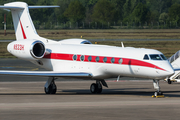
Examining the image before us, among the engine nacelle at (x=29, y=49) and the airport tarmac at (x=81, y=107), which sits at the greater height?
the engine nacelle at (x=29, y=49)

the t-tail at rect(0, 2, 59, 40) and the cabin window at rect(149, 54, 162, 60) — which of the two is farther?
the t-tail at rect(0, 2, 59, 40)

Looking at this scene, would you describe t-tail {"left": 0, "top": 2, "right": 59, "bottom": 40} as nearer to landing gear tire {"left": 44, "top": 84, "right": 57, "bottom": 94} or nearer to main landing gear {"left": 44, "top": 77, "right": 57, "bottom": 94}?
main landing gear {"left": 44, "top": 77, "right": 57, "bottom": 94}

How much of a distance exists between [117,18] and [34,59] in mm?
87402

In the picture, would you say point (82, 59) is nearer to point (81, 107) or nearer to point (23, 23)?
point (23, 23)

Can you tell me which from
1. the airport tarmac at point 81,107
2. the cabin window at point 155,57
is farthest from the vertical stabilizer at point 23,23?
the cabin window at point 155,57

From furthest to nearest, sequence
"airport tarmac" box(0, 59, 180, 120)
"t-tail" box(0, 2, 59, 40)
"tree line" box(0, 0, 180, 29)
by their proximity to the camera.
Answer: "tree line" box(0, 0, 180, 29) → "t-tail" box(0, 2, 59, 40) → "airport tarmac" box(0, 59, 180, 120)

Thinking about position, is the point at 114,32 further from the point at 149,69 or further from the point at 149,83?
the point at 149,69

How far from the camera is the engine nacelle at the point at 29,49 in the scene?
22953 mm

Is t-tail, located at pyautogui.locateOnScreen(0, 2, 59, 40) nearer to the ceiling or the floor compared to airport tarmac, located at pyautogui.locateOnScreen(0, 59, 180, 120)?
nearer to the ceiling

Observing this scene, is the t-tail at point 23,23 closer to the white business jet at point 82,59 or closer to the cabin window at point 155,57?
the white business jet at point 82,59

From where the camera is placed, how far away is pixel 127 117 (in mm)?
13938

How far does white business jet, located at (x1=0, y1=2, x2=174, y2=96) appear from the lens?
19686 millimetres

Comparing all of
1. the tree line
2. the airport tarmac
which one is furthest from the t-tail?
the tree line

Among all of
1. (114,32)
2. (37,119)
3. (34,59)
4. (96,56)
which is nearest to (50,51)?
(34,59)
